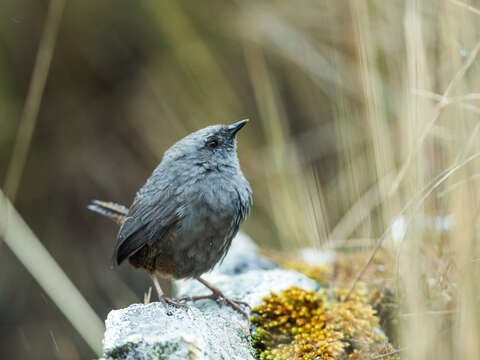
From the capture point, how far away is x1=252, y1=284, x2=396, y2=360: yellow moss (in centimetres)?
214

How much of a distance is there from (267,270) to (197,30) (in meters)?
2.48

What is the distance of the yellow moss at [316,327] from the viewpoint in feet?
7.02

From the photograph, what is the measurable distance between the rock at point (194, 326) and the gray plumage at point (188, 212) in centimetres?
33

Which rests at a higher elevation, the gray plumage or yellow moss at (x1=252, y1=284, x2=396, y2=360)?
the gray plumage

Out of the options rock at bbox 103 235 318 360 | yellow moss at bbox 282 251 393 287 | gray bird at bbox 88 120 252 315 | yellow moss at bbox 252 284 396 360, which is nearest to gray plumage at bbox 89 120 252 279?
gray bird at bbox 88 120 252 315

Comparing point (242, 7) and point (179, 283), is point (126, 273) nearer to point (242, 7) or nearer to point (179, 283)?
point (179, 283)

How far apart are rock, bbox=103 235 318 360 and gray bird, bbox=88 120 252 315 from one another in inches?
7.0

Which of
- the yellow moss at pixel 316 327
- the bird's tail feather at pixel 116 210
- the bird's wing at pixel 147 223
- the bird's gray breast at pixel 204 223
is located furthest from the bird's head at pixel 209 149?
the yellow moss at pixel 316 327

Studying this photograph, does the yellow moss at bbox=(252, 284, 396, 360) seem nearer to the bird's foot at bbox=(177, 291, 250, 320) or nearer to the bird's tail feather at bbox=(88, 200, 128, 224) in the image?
the bird's foot at bbox=(177, 291, 250, 320)

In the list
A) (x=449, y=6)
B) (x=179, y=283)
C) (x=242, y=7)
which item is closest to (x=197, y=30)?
(x=242, y=7)

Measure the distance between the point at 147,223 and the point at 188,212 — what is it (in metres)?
0.27

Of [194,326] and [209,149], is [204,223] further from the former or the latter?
[194,326]

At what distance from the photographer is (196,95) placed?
446 centimetres

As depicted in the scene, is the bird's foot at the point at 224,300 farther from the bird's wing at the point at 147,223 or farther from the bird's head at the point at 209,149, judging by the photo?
the bird's head at the point at 209,149
